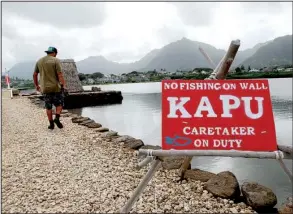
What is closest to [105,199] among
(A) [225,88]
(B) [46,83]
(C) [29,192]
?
(C) [29,192]

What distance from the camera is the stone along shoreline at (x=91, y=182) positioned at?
15.1ft

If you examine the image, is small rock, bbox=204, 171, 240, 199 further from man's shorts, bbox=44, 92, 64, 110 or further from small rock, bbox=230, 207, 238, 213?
man's shorts, bbox=44, 92, 64, 110

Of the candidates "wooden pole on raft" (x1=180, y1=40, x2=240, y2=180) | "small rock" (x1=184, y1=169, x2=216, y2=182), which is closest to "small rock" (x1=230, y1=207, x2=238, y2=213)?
"small rock" (x1=184, y1=169, x2=216, y2=182)

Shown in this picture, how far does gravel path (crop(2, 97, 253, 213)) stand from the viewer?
4.58 meters

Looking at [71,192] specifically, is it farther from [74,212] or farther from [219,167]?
[219,167]

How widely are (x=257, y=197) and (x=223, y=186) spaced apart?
569mm

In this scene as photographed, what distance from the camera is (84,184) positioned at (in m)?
5.29

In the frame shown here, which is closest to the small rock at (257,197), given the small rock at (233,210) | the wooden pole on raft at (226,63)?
the small rock at (233,210)

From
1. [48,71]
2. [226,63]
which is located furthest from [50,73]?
[226,63]

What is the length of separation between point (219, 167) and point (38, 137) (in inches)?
221

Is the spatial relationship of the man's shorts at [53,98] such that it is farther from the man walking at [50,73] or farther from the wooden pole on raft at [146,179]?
the wooden pole on raft at [146,179]

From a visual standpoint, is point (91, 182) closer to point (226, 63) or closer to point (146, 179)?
point (146, 179)

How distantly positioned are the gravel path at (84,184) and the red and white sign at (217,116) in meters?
1.22

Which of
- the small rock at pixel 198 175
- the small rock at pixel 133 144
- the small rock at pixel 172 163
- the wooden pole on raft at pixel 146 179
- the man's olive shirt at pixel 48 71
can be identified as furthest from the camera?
the man's olive shirt at pixel 48 71
